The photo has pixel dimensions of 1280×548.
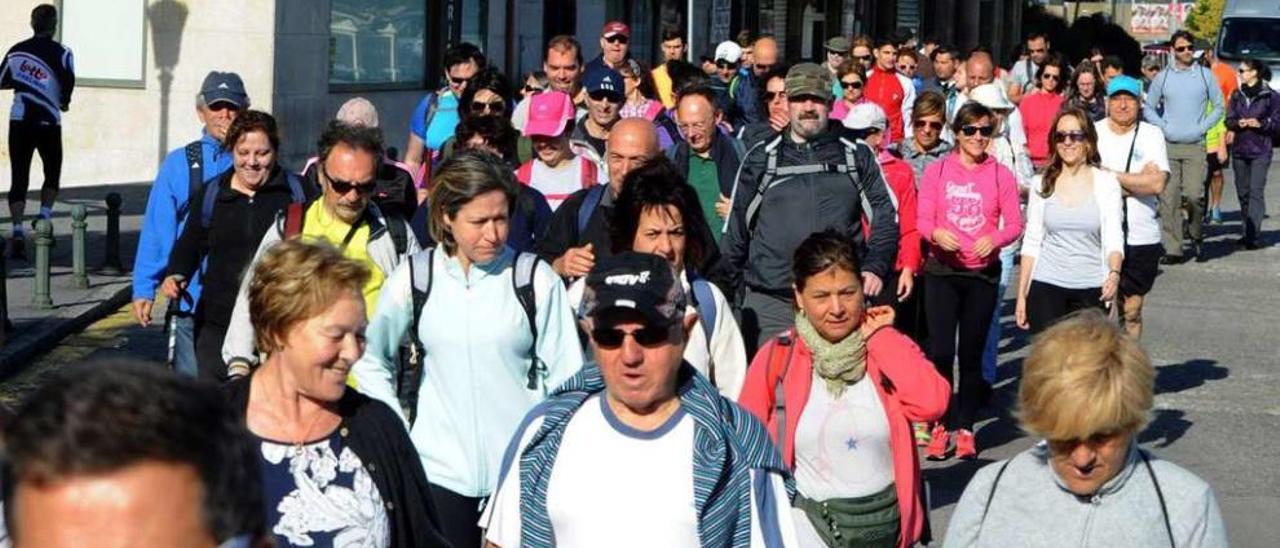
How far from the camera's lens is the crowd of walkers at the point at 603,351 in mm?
4613

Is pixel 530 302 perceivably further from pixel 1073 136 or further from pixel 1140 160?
pixel 1140 160

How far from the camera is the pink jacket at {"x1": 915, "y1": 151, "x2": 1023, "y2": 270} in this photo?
1151 cm

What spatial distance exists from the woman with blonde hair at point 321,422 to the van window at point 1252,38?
122 ft

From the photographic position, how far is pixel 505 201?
268 inches

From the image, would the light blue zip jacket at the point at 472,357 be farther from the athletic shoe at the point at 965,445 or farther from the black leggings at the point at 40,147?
the black leggings at the point at 40,147

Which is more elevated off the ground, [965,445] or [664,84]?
[664,84]

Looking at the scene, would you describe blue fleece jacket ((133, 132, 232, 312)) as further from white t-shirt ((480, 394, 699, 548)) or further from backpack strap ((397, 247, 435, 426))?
white t-shirt ((480, 394, 699, 548))

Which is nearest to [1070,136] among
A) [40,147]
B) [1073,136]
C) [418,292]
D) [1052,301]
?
[1073,136]

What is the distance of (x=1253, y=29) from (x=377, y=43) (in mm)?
19308

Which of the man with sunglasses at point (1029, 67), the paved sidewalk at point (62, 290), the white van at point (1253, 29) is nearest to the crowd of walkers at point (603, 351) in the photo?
the paved sidewalk at point (62, 290)

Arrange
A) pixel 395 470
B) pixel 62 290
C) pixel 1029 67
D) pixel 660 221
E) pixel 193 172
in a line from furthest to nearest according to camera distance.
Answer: pixel 1029 67 < pixel 62 290 < pixel 193 172 < pixel 660 221 < pixel 395 470

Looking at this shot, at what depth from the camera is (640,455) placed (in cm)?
489

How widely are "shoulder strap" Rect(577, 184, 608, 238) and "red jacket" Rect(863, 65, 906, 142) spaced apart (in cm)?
1050

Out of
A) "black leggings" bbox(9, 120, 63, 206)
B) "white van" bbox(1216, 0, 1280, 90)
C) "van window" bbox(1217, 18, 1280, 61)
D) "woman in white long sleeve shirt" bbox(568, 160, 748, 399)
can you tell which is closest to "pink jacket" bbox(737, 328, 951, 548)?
"woman in white long sleeve shirt" bbox(568, 160, 748, 399)
